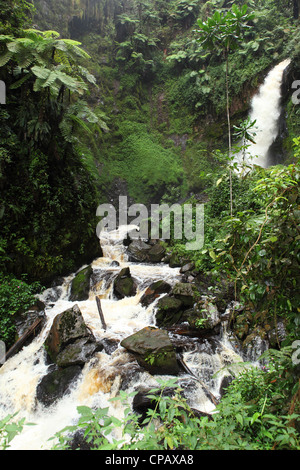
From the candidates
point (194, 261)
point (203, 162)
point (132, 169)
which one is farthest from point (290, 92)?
point (194, 261)

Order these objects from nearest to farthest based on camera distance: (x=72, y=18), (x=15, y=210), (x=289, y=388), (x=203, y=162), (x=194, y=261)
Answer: (x=289, y=388)
(x=15, y=210)
(x=194, y=261)
(x=203, y=162)
(x=72, y=18)

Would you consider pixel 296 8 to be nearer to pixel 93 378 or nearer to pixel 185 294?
pixel 185 294

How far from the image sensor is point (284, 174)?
1.98m

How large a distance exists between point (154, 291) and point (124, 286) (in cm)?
97

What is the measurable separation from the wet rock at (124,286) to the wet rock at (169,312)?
4.51 ft

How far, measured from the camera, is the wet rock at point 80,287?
282 inches

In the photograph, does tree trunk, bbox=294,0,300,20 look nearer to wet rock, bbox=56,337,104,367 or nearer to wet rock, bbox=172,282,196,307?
wet rock, bbox=172,282,196,307

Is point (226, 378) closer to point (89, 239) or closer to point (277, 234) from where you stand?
point (277, 234)

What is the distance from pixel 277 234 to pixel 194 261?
22.2 ft

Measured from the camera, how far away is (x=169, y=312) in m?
6.03

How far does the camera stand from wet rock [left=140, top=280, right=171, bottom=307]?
6734 millimetres

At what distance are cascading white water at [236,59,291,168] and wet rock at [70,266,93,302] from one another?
1097 centimetres

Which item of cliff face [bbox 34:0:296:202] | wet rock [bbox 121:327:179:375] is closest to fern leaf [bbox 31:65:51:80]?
wet rock [bbox 121:327:179:375]

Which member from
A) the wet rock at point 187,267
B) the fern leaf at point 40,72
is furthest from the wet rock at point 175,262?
the fern leaf at point 40,72
